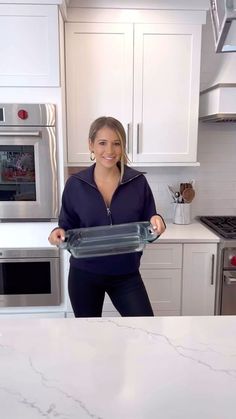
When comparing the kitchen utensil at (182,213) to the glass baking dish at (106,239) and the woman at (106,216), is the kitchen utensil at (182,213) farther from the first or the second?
the glass baking dish at (106,239)

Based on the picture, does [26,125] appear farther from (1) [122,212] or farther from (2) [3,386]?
(2) [3,386]

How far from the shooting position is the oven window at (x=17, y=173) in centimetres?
209

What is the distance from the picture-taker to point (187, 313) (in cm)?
241

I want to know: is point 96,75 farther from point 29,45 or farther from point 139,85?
point 29,45

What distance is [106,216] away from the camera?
1.54 metres

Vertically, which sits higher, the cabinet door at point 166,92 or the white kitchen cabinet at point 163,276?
the cabinet door at point 166,92

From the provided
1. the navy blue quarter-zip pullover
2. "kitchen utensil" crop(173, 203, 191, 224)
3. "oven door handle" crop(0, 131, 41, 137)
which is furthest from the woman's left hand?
"kitchen utensil" crop(173, 203, 191, 224)

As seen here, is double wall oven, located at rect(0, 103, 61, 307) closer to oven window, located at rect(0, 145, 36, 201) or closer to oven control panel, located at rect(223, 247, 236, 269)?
oven window, located at rect(0, 145, 36, 201)

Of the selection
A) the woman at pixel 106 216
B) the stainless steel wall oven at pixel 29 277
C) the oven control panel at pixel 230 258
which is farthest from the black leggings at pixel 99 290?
the oven control panel at pixel 230 258

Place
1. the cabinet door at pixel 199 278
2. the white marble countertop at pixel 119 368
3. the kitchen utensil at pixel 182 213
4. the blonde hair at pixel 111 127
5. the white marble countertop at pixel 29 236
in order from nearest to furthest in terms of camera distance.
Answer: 1. the white marble countertop at pixel 119 368
2. the blonde hair at pixel 111 127
3. the white marble countertop at pixel 29 236
4. the cabinet door at pixel 199 278
5. the kitchen utensil at pixel 182 213

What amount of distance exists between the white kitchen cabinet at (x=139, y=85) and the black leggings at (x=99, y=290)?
1048 mm

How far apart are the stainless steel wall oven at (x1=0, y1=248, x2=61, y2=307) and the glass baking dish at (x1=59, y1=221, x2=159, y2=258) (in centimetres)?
93

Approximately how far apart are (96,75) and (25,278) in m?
1.38

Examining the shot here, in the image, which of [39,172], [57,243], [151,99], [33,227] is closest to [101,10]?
[151,99]
